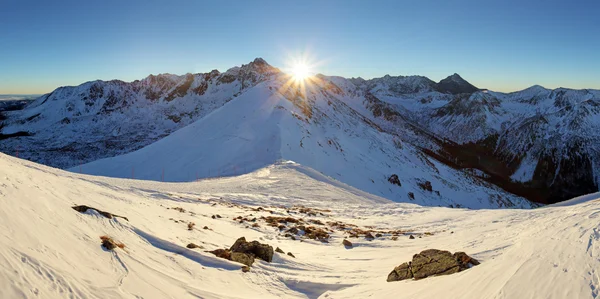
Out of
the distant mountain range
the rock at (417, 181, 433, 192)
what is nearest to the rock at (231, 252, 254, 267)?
the distant mountain range

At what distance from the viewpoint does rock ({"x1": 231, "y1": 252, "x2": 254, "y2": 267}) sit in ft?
31.2

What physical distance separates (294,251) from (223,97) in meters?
145

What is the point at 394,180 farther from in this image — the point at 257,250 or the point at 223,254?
the point at 223,254

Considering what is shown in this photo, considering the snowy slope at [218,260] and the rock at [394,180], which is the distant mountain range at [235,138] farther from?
the snowy slope at [218,260]

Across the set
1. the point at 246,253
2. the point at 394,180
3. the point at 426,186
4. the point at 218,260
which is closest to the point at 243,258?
the point at 246,253

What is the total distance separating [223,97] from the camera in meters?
150

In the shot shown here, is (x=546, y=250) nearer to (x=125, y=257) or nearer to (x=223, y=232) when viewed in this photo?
A: (x=125, y=257)

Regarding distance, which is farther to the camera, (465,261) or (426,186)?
(426,186)

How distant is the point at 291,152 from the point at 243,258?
4558 centimetres

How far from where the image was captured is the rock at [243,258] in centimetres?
952

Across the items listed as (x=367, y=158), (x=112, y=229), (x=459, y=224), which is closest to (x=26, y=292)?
(x=112, y=229)

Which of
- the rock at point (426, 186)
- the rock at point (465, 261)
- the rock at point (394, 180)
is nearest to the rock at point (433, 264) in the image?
the rock at point (465, 261)

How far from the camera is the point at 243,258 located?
31.5ft

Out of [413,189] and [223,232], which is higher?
[223,232]
